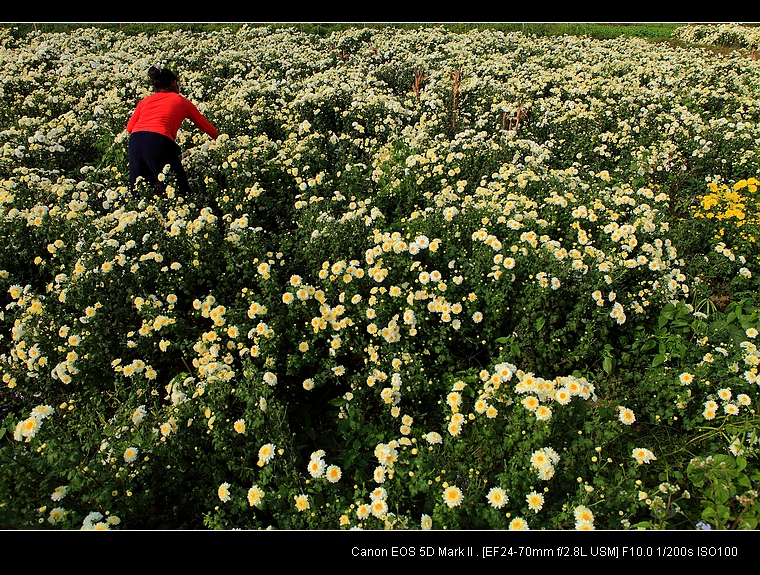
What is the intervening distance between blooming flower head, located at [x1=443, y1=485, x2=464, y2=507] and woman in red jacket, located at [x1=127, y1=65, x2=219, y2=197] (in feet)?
14.1

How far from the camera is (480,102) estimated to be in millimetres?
8008

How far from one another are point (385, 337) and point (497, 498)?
1.27 m

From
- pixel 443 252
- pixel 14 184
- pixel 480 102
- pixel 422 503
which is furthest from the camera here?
pixel 480 102

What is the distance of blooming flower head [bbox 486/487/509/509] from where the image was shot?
2393 mm

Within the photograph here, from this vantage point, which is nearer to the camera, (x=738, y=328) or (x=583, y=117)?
(x=738, y=328)

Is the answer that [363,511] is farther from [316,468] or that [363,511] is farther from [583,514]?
[583,514]

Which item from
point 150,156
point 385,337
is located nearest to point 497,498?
point 385,337

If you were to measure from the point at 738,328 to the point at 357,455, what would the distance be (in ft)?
10.3

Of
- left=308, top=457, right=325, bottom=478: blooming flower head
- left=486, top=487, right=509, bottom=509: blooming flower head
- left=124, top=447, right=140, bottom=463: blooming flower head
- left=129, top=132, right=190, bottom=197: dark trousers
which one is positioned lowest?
left=486, top=487, right=509, bottom=509: blooming flower head

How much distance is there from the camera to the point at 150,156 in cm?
492

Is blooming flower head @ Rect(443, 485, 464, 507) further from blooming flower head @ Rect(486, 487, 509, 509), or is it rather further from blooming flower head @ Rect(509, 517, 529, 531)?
blooming flower head @ Rect(509, 517, 529, 531)

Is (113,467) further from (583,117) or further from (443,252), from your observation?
(583,117)

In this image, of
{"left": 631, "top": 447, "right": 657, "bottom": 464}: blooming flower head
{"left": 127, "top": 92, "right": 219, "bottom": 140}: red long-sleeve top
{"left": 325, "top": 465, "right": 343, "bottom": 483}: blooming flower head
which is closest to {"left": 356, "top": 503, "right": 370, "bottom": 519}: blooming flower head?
{"left": 325, "top": 465, "right": 343, "bottom": 483}: blooming flower head
